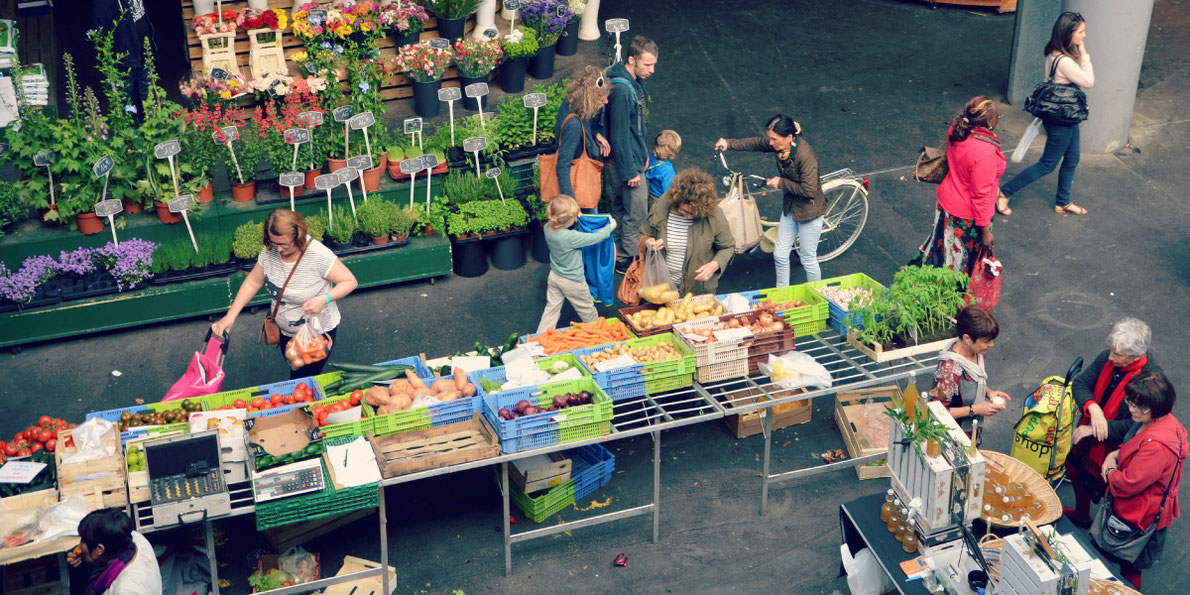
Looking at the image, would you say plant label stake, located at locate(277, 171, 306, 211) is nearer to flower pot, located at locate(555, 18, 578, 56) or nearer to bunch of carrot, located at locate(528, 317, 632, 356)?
bunch of carrot, located at locate(528, 317, 632, 356)

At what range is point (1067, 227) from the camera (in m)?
11.0

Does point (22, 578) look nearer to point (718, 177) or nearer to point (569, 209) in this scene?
point (569, 209)

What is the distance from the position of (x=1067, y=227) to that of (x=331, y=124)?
675cm

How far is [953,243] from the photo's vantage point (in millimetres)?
9070

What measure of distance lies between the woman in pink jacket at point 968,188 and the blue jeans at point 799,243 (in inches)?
36.1

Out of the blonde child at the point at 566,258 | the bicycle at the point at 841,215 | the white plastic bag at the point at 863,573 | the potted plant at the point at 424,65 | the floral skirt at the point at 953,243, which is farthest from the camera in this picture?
the potted plant at the point at 424,65

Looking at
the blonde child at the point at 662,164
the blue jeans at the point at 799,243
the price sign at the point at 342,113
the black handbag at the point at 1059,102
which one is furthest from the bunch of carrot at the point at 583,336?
the black handbag at the point at 1059,102

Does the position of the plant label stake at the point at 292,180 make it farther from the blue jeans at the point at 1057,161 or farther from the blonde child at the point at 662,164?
the blue jeans at the point at 1057,161

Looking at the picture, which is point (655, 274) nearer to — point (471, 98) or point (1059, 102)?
point (471, 98)

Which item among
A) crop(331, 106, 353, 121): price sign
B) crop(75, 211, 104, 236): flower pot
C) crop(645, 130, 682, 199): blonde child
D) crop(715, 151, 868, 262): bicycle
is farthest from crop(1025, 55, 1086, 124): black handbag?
crop(75, 211, 104, 236): flower pot

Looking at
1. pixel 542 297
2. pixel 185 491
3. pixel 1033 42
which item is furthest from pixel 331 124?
pixel 1033 42

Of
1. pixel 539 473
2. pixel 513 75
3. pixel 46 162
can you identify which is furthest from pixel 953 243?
pixel 46 162

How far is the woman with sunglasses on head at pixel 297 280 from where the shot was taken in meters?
7.46

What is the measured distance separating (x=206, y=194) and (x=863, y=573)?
20.3ft
